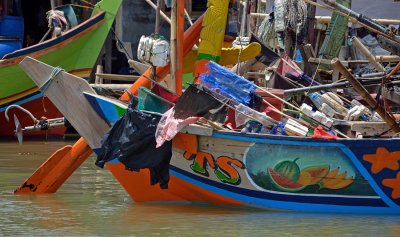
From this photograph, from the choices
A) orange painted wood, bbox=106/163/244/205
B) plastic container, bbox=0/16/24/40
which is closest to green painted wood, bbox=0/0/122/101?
plastic container, bbox=0/16/24/40

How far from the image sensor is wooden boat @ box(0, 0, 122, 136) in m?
18.7

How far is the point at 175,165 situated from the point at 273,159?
1.10 m

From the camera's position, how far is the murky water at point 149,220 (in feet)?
31.4

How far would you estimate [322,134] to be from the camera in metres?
10.1

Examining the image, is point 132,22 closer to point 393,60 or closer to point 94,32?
point 94,32

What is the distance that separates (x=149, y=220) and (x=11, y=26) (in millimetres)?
10848

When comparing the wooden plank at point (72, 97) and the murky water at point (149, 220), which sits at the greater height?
the wooden plank at point (72, 97)

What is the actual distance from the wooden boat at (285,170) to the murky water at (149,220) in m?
0.13

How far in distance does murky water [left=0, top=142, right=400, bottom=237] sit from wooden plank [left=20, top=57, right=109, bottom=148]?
0.79m

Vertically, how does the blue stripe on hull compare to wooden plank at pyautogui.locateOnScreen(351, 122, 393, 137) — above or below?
→ below

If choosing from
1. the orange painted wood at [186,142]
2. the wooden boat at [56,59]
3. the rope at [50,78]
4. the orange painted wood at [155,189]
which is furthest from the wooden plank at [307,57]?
the rope at [50,78]

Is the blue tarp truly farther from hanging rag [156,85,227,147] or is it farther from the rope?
the rope

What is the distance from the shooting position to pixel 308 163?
32.9 ft

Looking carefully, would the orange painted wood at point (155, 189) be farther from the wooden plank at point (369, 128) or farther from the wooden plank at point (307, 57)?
the wooden plank at point (307, 57)
